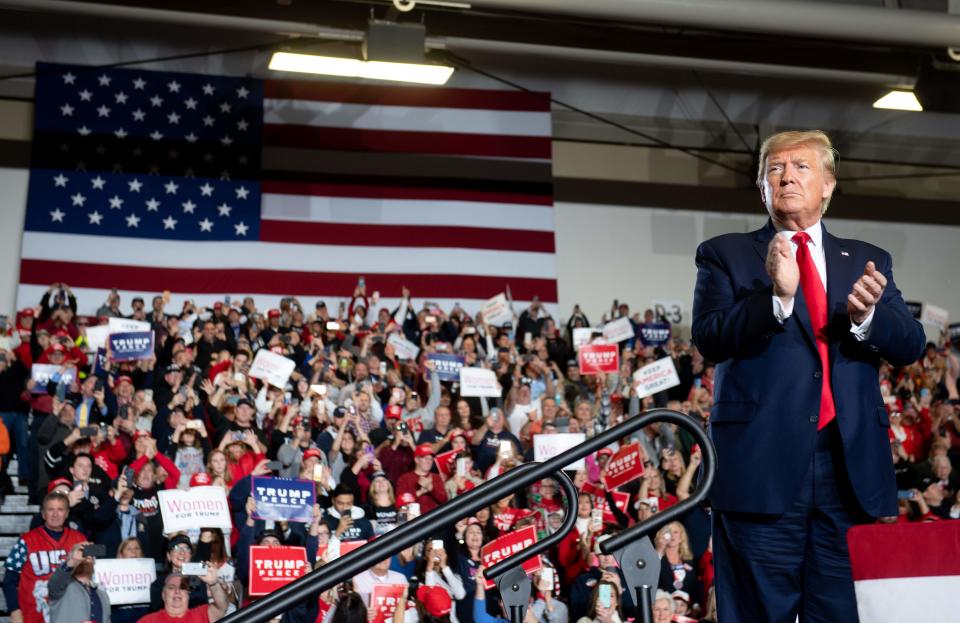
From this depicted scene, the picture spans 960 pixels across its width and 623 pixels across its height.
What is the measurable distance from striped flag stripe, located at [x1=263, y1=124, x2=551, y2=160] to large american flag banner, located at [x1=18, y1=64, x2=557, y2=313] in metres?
0.02

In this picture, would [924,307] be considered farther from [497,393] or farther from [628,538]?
[628,538]

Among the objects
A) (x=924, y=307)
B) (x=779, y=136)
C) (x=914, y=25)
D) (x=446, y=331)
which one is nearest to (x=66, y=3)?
(x=446, y=331)

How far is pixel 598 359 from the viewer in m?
12.9

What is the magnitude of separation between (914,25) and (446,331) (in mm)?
6382

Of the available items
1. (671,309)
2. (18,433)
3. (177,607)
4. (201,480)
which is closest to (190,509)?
(201,480)

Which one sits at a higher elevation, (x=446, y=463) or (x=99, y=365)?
(x=99, y=365)

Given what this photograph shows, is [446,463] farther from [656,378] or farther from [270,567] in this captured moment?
[656,378]

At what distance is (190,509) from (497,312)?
278 inches

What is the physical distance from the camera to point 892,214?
1914 centimetres

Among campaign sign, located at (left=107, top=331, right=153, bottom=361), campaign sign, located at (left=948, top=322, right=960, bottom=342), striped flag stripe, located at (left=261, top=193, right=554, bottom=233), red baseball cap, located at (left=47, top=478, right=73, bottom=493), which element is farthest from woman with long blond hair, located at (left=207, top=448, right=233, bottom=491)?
campaign sign, located at (left=948, top=322, right=960, bottom=342)

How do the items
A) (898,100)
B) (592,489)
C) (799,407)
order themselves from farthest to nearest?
1. (898,100)
2. (592,489)
3. (799,407)

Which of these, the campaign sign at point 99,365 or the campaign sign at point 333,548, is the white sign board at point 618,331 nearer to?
the campaign sign at point 99,365

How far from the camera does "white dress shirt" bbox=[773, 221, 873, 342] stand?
7.98 feet

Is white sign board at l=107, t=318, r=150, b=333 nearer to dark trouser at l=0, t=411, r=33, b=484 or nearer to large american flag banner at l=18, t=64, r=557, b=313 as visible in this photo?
dark trouser at l=0, t=411, r=33, b=484
